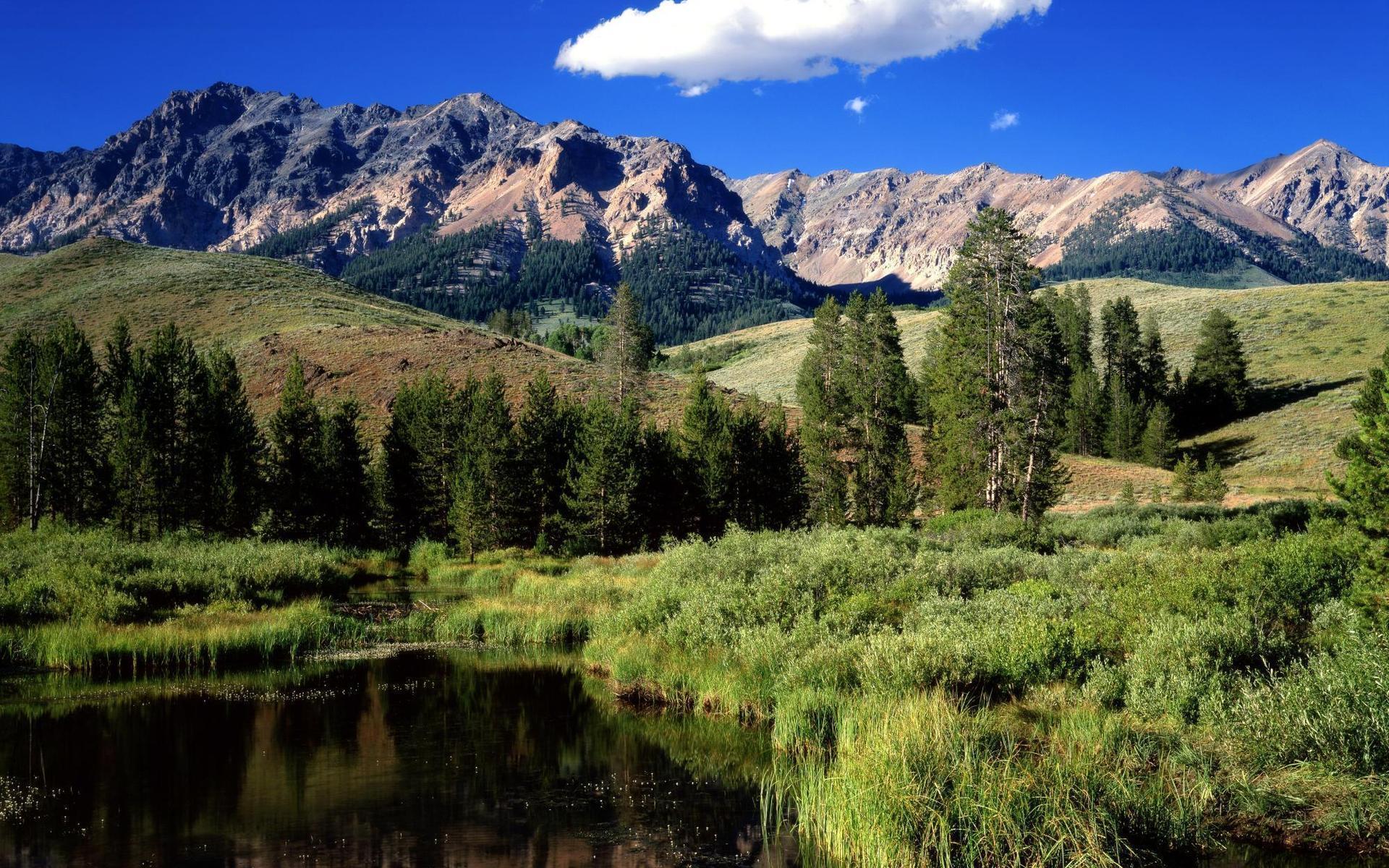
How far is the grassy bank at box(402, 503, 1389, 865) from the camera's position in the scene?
38.8 feet

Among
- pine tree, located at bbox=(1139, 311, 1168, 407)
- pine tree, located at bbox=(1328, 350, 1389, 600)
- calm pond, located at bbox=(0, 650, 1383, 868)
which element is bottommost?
calm pond, located at bbox=(0, 650, 1383, 868)

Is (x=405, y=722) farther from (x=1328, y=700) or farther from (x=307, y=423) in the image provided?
(x=307, y=423)

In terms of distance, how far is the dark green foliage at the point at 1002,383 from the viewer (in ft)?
138

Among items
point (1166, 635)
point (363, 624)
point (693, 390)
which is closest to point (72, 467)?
point (363, 624)

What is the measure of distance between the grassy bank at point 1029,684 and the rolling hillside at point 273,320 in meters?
51.5

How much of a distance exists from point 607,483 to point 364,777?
36.9 m

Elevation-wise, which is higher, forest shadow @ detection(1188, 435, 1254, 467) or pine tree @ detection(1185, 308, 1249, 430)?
pine tree @ detection(1185, 308, 1249, 430)

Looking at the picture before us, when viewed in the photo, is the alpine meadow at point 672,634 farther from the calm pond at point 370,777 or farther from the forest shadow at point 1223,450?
the forest shadow at point 1223,450

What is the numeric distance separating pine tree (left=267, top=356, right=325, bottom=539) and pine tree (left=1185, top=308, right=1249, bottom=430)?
3681 inches

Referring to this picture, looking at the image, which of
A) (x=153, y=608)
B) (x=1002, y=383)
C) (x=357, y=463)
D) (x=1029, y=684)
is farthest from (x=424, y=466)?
(x=1029, y=684)

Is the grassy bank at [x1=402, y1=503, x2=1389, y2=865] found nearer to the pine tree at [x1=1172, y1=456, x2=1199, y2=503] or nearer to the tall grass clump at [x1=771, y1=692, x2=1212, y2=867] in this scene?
the tall grass clump at [x1=771, y1=692, x2=1212, y2=867]

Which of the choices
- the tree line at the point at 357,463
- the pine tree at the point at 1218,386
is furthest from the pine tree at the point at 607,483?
the pine tree at the point at 1218,386

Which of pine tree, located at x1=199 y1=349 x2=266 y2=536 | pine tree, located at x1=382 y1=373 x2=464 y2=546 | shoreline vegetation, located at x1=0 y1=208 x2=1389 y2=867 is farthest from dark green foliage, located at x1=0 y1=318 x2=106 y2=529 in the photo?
pine tree, located at x1=382 y1=373 x2=464 y2=546

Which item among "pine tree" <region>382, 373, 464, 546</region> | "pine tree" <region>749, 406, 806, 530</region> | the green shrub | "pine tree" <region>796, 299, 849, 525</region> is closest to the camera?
the green shrub
